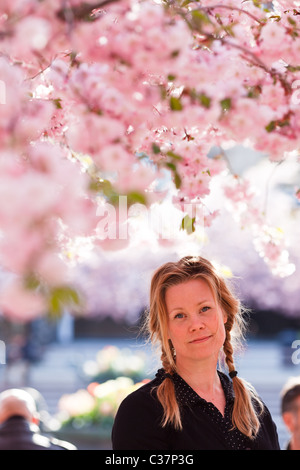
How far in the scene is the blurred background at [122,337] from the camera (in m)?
6.49

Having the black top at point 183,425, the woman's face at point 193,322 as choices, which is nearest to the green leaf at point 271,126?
the woman's face at point 193,322

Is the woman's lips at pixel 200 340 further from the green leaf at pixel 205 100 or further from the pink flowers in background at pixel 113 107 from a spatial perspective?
the green leaf at pixel 205 100

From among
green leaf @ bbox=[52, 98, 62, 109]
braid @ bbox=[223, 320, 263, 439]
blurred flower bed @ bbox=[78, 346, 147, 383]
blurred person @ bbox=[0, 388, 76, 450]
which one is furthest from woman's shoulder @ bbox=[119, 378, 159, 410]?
blurred flower bed @ bbox=[78, 346, 147, 383]

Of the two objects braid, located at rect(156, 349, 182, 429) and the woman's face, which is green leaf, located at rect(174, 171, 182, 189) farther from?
braid, located at rect(156, 349, 182, 429)

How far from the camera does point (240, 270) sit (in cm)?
1550

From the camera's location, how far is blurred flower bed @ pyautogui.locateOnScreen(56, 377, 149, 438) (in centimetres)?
616

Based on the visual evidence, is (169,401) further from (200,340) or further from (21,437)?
(21,437)

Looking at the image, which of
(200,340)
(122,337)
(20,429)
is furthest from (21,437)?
(122,337)

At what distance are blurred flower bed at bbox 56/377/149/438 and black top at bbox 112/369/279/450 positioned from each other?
384cm

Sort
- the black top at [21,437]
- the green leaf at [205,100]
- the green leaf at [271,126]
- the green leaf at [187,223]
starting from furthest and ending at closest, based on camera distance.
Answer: the black top at [21,437] → the green leaf at [187,223] → the green leaf at [271,126] → the green leaf at [205,100]

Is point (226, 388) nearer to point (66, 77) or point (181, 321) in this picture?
point (181, 321)

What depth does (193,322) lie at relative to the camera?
87.4 inches

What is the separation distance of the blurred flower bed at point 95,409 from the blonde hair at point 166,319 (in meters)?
3.67

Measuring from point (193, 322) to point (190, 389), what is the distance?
243 millimetres
